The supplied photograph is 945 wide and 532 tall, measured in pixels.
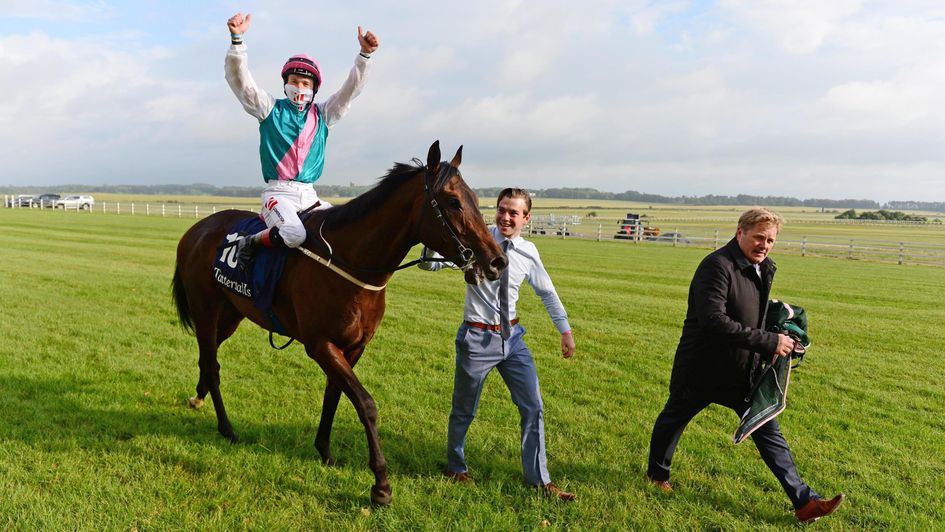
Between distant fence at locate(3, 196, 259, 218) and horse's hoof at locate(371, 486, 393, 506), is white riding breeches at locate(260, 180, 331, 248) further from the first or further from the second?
distant fence at locate(3, 196, 259, 218)

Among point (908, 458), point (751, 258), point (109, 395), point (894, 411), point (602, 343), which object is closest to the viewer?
point (751, 258)

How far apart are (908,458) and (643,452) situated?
2.28m

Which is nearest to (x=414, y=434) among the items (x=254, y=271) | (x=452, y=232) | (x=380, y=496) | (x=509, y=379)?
(x=380, y=496)

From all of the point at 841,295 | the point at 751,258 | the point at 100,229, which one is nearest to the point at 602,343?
the point at 751,258

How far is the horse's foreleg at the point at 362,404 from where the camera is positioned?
386cm

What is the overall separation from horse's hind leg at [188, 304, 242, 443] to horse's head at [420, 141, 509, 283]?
275 cm

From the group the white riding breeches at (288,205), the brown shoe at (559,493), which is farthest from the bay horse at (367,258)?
the brown shoe at (559,493)

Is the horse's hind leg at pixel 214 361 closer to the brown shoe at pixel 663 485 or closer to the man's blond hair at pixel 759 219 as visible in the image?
the brown shoe at pixel 663 485

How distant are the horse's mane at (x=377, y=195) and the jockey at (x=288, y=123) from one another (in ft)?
1.43

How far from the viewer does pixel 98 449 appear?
451cm

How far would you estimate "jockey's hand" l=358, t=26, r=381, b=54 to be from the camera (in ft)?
14.7

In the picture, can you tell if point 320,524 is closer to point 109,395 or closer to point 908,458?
point 109,395

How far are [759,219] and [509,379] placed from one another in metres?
2.04

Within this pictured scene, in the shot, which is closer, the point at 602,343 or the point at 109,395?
the point at 109,395
